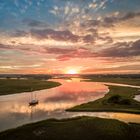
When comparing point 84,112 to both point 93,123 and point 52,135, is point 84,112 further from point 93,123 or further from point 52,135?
point 52,135

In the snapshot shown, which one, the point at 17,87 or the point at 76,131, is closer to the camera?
the point at 76,131

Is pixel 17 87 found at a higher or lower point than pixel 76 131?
higher

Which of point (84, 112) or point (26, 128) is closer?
point (26, 128)

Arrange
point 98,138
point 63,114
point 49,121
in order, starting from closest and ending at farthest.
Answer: point 98,138 < point 49,121 < point 63,114

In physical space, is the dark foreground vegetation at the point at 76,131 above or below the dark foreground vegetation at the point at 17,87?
below

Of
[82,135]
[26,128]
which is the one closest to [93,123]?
[82,135]

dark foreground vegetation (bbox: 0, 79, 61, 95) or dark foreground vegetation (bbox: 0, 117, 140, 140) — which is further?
dark foreground vegetation (bbox: 0, 79, 61, 95)

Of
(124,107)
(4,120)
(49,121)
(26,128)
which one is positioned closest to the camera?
(26,128)

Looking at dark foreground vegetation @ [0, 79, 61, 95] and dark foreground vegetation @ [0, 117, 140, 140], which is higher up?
dark foreground vegetation @ [0, 79, 61, 95]
